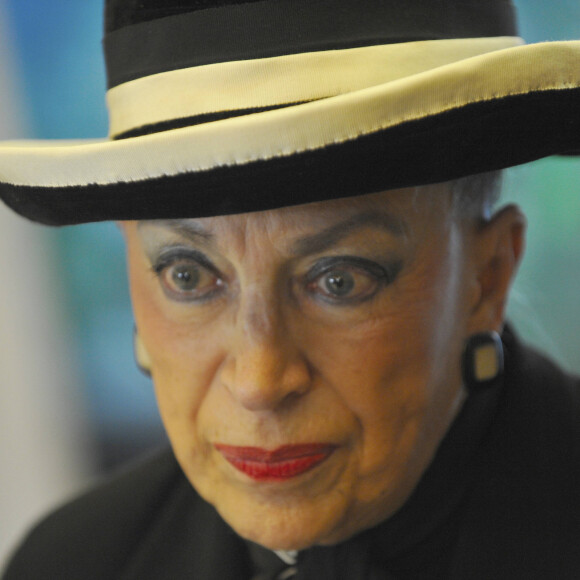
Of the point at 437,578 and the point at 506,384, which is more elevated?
the point at 506,384

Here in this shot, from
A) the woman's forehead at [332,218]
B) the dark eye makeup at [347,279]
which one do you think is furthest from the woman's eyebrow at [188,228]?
the dark eye makeup at [347,279]

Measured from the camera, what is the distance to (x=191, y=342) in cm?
84

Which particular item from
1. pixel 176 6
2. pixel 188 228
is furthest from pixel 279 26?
pixel 188 228

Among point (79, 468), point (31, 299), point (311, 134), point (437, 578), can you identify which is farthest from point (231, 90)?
point (79, 468)

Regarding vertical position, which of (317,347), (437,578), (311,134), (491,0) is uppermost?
(491,0)

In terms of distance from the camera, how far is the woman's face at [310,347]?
0.77 m

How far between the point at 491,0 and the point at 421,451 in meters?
0.52

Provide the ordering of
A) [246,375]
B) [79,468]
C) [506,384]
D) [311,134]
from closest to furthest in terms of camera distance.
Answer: [311,134] → [246,375] → [506,384] → [79,468]

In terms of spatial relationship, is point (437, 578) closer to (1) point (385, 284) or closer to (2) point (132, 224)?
(1) point (385, 284)

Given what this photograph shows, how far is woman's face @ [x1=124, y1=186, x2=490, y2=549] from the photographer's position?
77 centimetres

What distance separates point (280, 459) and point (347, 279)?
21 cm

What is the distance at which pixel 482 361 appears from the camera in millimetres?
917

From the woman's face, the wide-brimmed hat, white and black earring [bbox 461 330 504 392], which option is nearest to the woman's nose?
the woman's face

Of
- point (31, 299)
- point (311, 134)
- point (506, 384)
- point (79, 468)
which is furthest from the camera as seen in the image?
point (79, 468)
